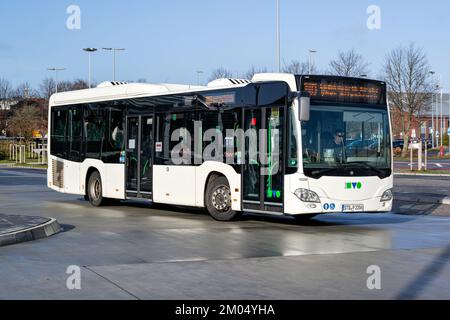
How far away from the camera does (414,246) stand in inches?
500

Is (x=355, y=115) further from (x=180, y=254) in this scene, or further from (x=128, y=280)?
(x=128, y=280)

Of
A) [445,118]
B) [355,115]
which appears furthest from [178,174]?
[445,118]

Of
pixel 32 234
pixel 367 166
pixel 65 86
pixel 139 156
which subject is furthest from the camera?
pixel 65 86


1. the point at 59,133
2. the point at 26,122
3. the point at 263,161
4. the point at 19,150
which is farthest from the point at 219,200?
the point at 19,150

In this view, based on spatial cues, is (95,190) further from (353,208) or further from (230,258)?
(230,258)

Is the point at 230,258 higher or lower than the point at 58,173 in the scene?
lower

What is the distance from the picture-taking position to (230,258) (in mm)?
11055

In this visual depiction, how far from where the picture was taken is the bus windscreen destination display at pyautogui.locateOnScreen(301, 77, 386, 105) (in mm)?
15180

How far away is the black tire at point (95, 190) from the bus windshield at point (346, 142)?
7.66 meters

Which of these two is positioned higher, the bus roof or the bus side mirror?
the bus roof

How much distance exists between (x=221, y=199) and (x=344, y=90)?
3.60 metres

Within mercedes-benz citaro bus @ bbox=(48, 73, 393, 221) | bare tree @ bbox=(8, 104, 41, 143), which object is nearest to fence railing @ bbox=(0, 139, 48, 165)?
bare tree @ bbox=(8, 104, 41, 143)

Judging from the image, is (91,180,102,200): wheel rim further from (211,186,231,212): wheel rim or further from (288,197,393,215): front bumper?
(288,197,393,215): front bumper

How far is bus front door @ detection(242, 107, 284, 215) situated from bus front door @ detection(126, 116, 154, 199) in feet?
12.2
